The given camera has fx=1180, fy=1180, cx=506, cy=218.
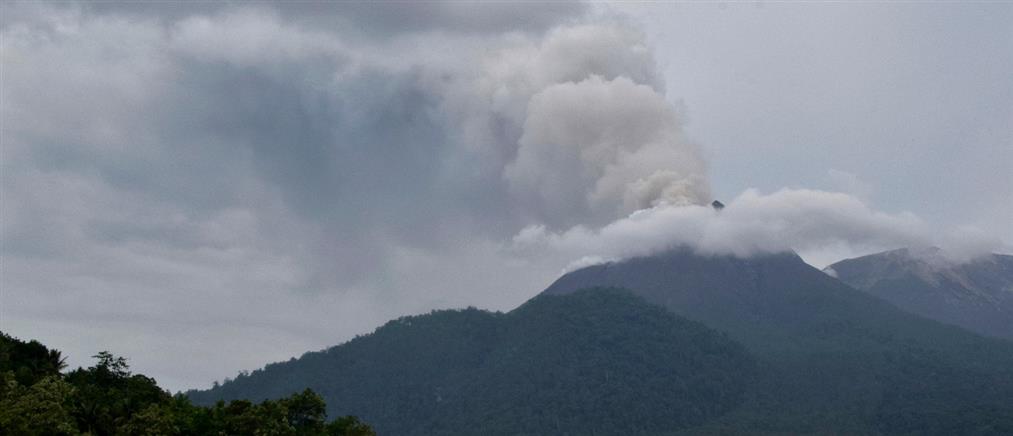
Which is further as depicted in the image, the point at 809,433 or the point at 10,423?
the point at 809,433

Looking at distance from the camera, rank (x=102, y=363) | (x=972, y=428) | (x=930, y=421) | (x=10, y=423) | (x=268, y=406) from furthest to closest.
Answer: (x=930, y=421) → (x=972, y=428) → (x=102, y=363) → (x=268, y=406) → (x=10, y=423)

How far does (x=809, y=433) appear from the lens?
188875 mm

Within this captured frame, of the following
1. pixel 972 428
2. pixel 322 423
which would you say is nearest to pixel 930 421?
pixel 972 428

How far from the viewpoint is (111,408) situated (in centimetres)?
6900

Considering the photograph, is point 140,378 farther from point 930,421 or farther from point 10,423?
point 930,421

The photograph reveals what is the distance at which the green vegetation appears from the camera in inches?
2450

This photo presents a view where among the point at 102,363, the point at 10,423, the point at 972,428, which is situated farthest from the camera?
the point at 972,428

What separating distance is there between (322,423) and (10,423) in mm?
21743

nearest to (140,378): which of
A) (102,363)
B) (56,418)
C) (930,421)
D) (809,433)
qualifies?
(102,363)

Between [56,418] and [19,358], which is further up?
[19,358]

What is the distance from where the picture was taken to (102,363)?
260 feet

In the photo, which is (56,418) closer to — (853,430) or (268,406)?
(268,406)

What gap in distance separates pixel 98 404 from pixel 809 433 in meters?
142

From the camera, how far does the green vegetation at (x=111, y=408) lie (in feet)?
204
